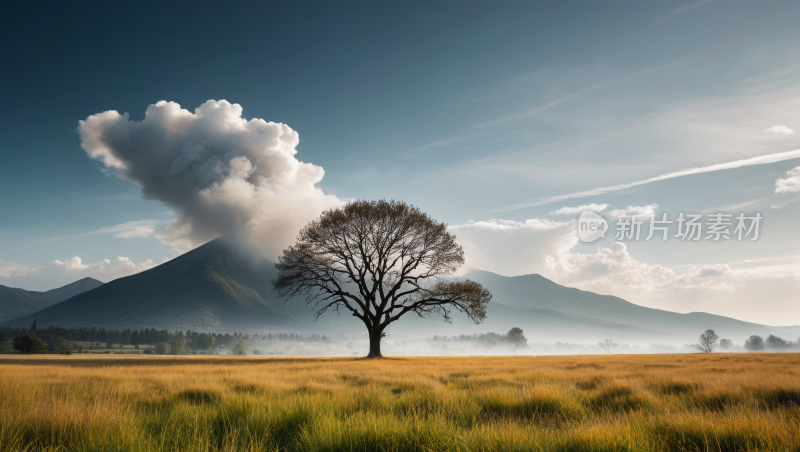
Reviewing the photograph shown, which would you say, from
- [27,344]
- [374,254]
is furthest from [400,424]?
[27,344]

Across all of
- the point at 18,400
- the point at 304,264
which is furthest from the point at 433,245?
the point at 18,400

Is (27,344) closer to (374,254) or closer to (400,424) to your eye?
(374,254)

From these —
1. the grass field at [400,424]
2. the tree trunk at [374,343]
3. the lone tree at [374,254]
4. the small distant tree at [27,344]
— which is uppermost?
the lone tree at [374,254]

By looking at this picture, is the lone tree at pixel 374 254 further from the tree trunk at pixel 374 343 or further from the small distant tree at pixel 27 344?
the small distant tree at pixel 27 344

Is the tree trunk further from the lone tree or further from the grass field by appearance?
the grass field

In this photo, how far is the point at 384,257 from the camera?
1304 inches

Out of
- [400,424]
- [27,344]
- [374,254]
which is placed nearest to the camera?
[400,424]

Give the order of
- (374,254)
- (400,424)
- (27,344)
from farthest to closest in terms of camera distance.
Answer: (27,344), (374,254), (400,424)

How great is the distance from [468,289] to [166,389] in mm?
24419

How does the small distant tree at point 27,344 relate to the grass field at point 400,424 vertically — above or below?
below

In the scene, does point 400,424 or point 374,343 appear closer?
point 400,424

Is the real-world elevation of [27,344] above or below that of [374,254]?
below

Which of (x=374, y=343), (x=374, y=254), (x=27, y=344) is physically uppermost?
(x=374, y=254)

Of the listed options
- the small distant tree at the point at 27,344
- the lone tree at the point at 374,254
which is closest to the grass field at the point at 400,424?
the lone tree at the point at 374,254
